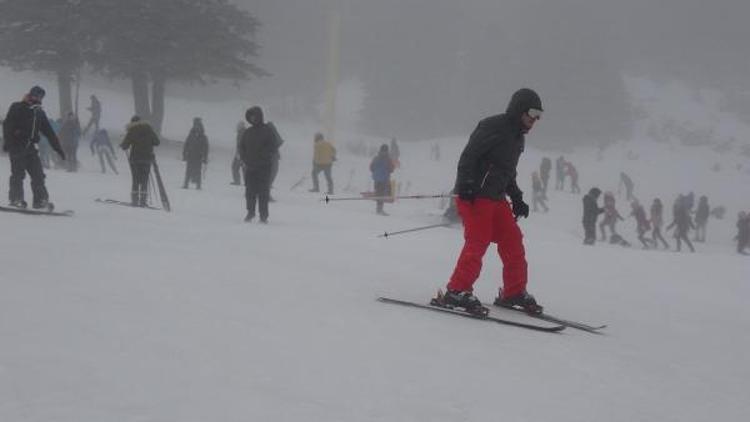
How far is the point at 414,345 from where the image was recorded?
12.4 feet

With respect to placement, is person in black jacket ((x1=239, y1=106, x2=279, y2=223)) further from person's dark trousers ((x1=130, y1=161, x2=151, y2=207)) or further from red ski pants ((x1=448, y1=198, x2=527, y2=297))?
red ski pants ((x1=448, y1=198, x2=527, y2=297))

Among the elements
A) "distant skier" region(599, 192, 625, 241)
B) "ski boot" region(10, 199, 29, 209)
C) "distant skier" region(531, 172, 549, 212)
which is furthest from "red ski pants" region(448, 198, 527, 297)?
"distant skier" region(531, 172, 549, 212)

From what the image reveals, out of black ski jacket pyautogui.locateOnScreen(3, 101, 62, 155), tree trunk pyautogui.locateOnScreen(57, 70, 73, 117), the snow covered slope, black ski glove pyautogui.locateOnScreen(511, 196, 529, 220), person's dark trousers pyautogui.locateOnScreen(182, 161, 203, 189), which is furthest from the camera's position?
tree trunk pyautogui.locateOnScreen(57, 70, 73, 117)

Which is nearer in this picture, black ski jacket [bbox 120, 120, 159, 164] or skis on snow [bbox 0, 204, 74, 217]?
skis on snow [bbox 0, 204, 74, 217]

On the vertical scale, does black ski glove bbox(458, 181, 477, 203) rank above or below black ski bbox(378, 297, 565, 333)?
above

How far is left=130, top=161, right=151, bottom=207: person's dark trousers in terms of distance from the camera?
38.6 ft

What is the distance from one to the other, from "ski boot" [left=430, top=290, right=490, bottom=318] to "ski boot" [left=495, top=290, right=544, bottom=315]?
0.51 meters

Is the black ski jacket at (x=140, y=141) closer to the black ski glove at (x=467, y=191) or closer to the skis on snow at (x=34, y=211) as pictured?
the skis on snow at (x=34, y=211)

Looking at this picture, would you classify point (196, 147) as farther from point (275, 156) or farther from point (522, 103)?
point (522, 103)

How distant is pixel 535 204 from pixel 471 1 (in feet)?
192

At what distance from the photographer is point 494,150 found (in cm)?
516

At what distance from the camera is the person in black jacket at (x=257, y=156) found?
10.6 metres

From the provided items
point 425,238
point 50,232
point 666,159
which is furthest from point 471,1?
point 50,232

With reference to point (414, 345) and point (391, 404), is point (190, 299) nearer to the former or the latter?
point (414, 345)
